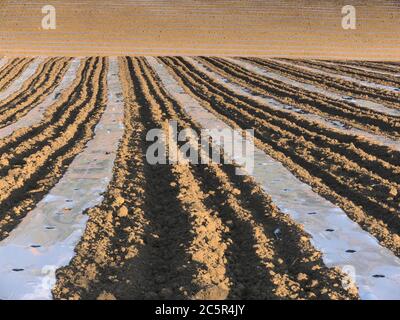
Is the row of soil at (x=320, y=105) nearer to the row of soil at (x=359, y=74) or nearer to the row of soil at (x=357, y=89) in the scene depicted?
the row of soil at (x=357, y=89)

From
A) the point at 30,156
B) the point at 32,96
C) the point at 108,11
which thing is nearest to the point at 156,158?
the point at 30,156

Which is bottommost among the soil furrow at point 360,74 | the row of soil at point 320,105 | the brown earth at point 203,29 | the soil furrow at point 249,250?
the soil furrow at point 249,250

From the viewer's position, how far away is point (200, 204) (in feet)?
16.9

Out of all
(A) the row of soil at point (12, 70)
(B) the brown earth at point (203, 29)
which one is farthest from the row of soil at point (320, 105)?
(B) the brown earth at point (203, 29)

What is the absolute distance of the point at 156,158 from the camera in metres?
7.07

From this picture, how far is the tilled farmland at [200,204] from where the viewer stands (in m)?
3.75

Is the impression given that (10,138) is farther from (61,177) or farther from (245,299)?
(245,299)

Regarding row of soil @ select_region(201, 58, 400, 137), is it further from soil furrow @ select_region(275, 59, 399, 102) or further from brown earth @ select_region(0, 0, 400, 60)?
brown earth @ select_region(0, 0, 400, 60)

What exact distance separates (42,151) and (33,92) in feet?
22.9

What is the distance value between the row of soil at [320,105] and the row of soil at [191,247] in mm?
3914

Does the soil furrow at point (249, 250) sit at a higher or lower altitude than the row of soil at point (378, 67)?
lower

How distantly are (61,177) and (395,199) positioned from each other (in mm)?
3750

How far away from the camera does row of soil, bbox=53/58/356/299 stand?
3.61m

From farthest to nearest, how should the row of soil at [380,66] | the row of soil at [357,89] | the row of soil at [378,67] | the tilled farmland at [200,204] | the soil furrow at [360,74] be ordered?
the row of soil at [380,66], the row of soil at [378,67], the soil furrow at [360,74], the row of soil at [357,89], the tilled farmland at [200,204]
